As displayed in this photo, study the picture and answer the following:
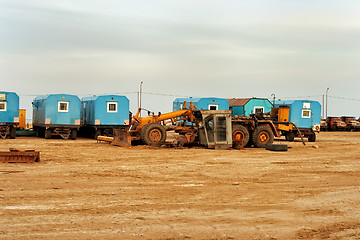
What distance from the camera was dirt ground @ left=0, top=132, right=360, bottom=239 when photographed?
28.3ft

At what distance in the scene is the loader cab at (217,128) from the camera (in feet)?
82.5

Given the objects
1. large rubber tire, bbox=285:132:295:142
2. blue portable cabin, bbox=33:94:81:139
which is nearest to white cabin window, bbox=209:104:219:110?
large rubber tire, bbox=285:132:295:142

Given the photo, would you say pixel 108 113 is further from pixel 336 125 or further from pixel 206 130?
pixel 336 125

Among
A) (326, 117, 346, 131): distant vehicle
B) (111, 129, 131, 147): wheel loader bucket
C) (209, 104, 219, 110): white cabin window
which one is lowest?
(111, 129, 131, 147): wheel loader bucket

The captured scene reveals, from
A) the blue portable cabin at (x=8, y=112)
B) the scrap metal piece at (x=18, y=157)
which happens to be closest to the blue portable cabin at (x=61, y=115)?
the blue portable cabin at (x=8, y=112)

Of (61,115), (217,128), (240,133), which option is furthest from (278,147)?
(61,115)

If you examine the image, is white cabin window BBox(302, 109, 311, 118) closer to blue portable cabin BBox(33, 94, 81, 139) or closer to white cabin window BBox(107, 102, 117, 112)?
white cabin window BBox(107, 102, 117, 112)

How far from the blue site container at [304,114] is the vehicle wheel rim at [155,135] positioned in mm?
11891

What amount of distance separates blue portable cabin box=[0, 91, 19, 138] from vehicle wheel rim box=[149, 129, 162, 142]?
10258 millimetres

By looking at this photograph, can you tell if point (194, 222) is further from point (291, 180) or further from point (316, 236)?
point (291, 180)

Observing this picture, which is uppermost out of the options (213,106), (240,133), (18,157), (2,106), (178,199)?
(213,106)

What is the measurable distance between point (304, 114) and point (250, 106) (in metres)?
3.75

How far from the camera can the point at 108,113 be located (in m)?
33.5

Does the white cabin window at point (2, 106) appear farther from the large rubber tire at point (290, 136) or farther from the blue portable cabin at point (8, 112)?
the large rubber tire at point (290, 136)
